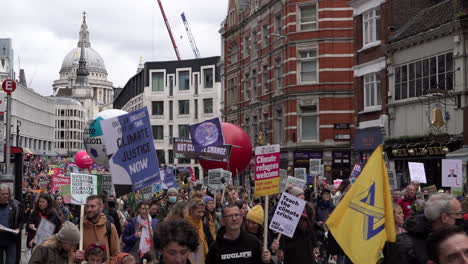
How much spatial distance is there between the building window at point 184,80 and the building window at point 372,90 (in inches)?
2476

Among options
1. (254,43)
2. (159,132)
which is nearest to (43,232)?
(254,43)

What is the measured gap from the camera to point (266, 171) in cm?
1098

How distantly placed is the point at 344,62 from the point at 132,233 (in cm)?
3396

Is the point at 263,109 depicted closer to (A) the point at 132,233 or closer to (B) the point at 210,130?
(B) the point at 210,130

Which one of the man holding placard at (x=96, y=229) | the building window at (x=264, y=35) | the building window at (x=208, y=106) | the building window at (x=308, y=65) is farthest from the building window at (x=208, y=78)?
the man holding placard at (x=96, y=229)

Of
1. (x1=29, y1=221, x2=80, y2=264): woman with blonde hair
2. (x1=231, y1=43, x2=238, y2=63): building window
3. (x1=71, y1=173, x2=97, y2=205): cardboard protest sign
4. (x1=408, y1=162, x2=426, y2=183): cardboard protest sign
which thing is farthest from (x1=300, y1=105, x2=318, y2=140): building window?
(x1=29, y1=221, x2=80, y2=264): woman with blonde hair

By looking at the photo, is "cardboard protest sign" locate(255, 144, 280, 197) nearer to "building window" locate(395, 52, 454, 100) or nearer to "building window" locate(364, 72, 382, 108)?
"building window" locate(395, 52, 454, 100)

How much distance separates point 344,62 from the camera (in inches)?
1770

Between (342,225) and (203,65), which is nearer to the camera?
(342,225)

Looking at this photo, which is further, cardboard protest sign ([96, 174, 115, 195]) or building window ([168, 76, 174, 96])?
building window ([168, 76, 174, 96])

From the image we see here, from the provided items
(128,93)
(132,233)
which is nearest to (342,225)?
(132,233)

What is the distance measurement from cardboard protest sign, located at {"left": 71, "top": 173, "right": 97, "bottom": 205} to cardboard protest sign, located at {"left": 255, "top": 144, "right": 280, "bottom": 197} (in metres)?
2.27

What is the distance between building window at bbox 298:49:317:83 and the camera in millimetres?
45500

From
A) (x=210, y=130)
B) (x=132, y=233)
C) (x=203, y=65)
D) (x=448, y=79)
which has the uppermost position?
(x=203, y=65)
